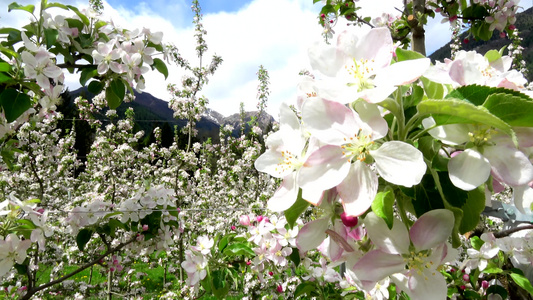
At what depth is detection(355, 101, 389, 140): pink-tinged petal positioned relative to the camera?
0.45 metres

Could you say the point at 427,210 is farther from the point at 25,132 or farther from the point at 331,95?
the point at 25,132

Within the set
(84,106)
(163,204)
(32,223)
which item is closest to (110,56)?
(32,223)

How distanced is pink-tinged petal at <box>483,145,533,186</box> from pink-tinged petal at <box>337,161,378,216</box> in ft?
0.49

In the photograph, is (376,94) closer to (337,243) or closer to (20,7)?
(337,243)

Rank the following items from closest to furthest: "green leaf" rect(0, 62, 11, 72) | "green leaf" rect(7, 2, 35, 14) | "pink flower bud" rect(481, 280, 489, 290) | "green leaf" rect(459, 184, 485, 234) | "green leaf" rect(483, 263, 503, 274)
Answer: "green leaf" rect(459, 184, 485, 234) → "green leaf" rect(0, 62, 11, 72) → "green leaf" rect(7, 2, 35, 14) → "green leaf" rect(483, 263, 503, 274) → "pink flower bud" rect(481, 280, 489, 290)

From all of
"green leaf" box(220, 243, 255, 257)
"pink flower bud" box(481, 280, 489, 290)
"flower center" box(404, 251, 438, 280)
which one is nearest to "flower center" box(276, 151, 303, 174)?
"flower center" box(404, 251, 438, 280)

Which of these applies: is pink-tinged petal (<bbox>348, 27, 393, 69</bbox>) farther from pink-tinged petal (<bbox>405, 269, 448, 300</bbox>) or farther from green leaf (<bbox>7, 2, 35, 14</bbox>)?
green leaf (<bbox>7, 2, 35, 14</bbox>)

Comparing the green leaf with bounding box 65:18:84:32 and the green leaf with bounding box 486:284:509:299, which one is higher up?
the green leaf with bounding box 65:18:84:32

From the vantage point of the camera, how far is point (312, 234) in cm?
57

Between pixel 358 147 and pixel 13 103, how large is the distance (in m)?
1.32

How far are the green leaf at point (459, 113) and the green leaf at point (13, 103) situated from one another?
1.38 m

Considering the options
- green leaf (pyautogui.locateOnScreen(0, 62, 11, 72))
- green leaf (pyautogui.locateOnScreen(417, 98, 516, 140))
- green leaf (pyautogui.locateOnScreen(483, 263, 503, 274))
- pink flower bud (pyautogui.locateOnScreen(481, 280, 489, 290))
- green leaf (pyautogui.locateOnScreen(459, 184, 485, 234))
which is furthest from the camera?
pink flower bud (pyautogui.locateOnScreen(481, 280, 489, 290))

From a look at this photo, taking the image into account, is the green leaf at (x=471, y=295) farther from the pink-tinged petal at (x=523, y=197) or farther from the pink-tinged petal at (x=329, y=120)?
the pink-tinged petal at (x=329, y=120)

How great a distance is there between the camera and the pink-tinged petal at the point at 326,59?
1.76 feet
